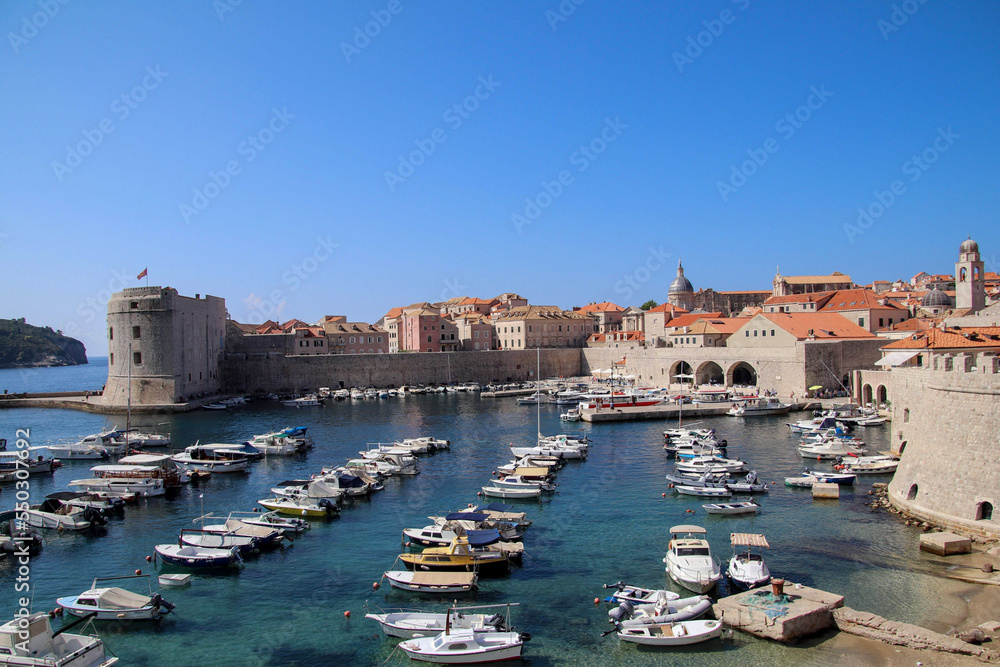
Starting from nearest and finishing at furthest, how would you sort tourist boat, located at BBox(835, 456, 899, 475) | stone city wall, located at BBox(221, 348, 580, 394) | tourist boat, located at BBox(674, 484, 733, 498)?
tourist boat, located at BBox(674, 484, 733, 498), tourist boat, located at BBox(835, 456, 899, 475), stone city wall, located at BBox(221, 348, 580, 394)

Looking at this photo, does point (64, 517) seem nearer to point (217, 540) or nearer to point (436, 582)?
point (217, 540)

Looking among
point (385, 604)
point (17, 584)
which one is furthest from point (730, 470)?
point (17, 584)

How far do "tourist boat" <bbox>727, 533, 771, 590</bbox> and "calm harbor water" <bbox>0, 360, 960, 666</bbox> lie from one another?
707mm

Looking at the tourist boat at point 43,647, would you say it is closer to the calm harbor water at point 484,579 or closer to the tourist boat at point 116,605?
the calm harbor water at point 484,579

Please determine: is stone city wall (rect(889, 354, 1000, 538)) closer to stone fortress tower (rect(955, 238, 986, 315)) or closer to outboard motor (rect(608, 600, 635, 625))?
outboard motor (rect(608, 600, 635, 625))

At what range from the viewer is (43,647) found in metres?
11.3

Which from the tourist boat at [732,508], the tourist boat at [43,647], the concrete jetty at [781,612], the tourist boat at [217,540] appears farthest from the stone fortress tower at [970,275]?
the tourist boat at [43,647]

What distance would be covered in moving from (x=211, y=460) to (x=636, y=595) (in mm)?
21671

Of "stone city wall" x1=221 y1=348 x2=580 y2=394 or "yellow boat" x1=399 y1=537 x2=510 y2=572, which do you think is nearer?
"yellow boat" x1=399 y1=537 x2=510 y2=572

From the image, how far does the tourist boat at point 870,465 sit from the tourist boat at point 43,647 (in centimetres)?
2321

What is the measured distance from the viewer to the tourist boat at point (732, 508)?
20.6 metres

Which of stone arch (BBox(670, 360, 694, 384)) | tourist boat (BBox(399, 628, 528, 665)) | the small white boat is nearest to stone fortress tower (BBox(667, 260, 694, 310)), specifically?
stone arch (BBox(670, 360, 694, 384))

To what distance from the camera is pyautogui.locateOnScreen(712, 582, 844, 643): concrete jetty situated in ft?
40.1

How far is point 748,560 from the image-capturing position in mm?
15180
